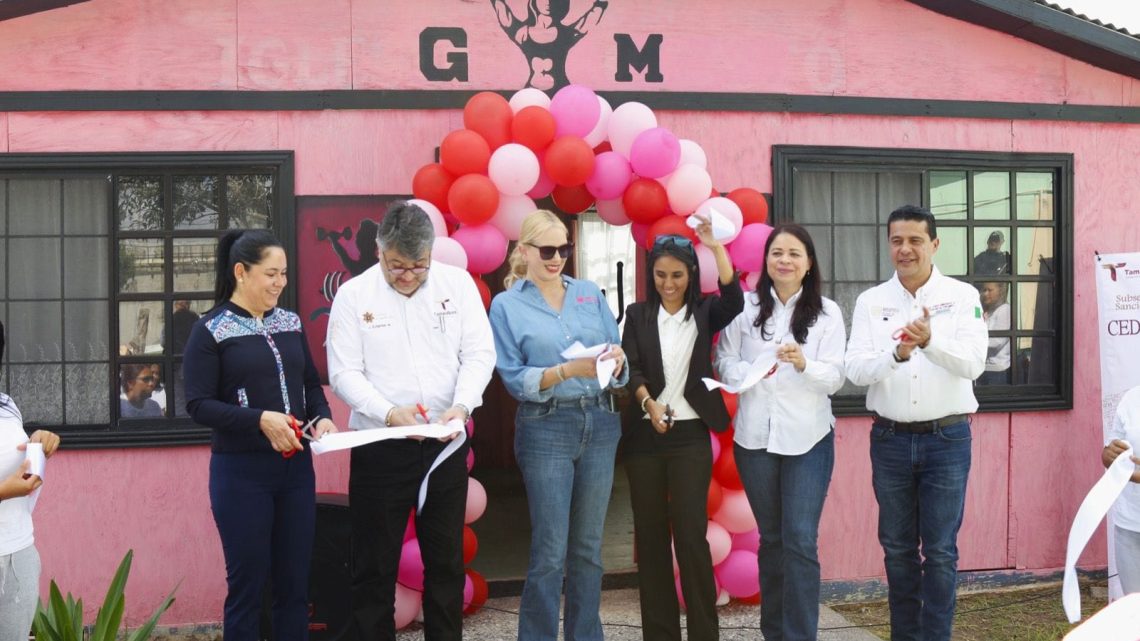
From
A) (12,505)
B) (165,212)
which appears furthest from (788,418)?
(165,212)

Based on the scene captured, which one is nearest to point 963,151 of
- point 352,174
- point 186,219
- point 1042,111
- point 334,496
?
point 1042,111

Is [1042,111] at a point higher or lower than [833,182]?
higher

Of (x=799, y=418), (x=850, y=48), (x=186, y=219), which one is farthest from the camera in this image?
(x=850, y=48)

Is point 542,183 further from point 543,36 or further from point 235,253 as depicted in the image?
point 235,253

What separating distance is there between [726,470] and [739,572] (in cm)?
59

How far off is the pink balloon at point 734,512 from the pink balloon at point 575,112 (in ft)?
6.47

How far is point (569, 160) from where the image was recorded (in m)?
4.66

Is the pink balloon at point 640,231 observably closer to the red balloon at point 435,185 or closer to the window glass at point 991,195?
the red balloon at point 435,185

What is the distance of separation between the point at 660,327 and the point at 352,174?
214 centimetres

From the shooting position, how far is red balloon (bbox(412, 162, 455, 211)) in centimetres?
480

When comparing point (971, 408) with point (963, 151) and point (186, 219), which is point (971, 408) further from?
point (186, 219)

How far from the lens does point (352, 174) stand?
5.39 metres

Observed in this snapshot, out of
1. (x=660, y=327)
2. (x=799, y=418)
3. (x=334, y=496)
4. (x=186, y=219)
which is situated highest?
(x=186, y=219)

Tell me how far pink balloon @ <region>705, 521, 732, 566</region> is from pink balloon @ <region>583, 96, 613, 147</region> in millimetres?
2036
